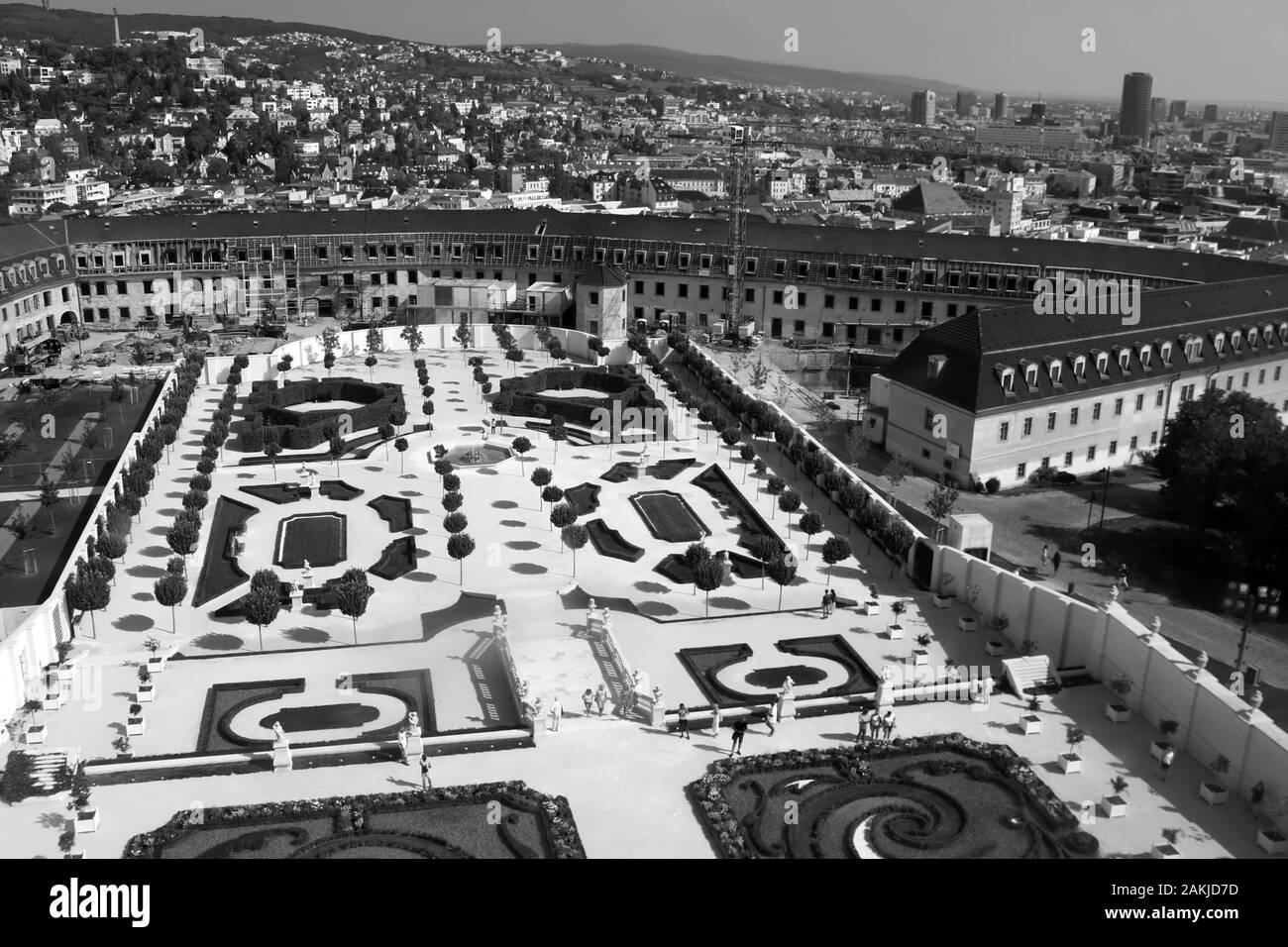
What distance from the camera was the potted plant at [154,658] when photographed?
3453 cm

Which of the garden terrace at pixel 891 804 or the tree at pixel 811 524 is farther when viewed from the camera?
the tree at pixel 811 524

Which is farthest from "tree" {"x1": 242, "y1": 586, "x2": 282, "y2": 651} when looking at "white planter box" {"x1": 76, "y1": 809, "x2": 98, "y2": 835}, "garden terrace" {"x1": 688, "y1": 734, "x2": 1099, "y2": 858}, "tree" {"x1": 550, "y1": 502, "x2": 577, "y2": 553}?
"garden terrace" {"x1": 688, "y1": 734, "x2": 1099, "y2": 858}

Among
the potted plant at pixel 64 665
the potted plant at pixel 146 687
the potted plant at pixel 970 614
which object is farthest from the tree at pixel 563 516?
the potted plant at pixel 64 665

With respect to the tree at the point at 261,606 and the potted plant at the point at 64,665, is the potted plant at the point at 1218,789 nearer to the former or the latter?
the tree at the point at 261,606

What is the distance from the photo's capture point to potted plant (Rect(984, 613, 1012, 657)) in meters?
36.7

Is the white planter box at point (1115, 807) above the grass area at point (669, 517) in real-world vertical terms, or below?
below

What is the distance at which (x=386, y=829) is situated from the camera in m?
26.2

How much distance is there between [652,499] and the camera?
2055 inches

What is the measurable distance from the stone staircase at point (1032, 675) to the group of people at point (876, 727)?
200 inches

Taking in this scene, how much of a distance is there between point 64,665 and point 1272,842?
111 feet

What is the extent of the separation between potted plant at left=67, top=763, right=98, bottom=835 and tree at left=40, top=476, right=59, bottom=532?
2439 cm

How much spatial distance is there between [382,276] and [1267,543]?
6967 cm

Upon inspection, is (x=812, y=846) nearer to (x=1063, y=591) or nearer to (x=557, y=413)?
(x=1063, y=591)

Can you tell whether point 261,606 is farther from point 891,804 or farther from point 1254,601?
point 1254,601
